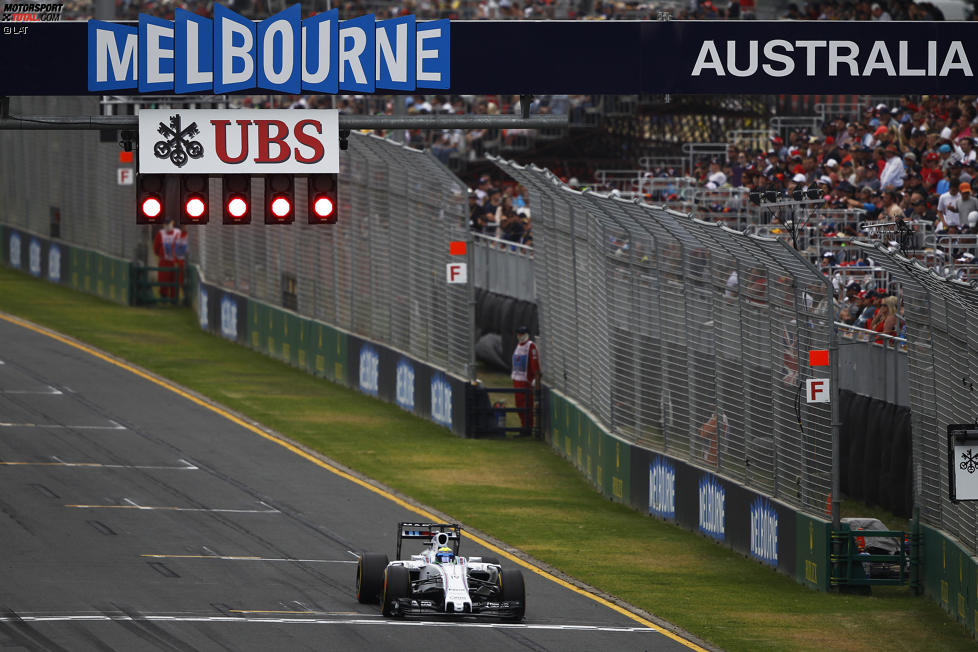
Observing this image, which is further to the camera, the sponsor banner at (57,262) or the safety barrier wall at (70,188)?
the sponsor banner at (57,262)

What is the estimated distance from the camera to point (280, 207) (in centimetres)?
1775

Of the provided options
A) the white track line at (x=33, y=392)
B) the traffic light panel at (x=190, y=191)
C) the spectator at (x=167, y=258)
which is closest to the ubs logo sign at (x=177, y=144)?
the traffic light panel at (x=190, y=191)

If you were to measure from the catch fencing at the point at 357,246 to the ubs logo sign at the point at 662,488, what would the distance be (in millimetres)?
Answer: 6694

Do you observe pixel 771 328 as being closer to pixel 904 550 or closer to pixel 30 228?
pixel 904 550

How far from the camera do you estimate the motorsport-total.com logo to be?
1884 centimetres

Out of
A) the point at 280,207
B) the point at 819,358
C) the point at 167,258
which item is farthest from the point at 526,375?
the point at 167,258

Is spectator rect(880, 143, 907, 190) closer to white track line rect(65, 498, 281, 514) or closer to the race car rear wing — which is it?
white track line rect(65, 498, 281, 514)

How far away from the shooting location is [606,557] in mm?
23797

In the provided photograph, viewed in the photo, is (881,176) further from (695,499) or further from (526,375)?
(695,499)

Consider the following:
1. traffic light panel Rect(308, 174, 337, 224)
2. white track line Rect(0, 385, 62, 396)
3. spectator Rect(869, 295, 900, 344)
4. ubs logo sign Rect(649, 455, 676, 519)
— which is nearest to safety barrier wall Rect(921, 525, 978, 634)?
spectator Rect(869, 295, 900, 344)

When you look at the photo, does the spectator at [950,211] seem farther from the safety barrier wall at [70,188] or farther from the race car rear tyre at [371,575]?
the safety barrier wall at [70,188]

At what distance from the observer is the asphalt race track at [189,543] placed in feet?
61.0

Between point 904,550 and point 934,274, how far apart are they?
146 inches

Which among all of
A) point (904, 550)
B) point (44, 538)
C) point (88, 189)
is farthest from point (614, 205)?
point (88, 189)
